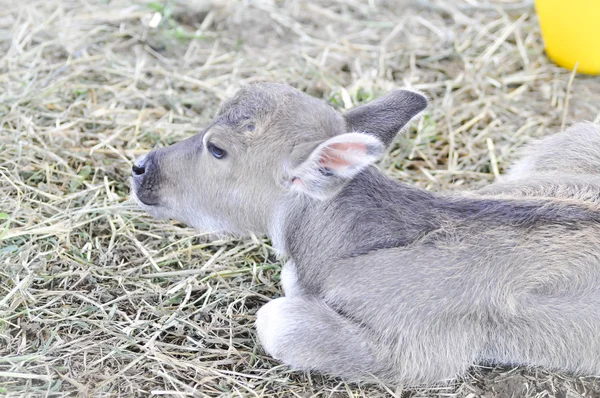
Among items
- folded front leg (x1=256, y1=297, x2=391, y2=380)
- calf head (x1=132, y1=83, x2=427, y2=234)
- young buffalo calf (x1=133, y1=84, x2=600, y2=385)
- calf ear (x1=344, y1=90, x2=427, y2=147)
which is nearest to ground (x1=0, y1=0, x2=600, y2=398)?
folded front leg (x1=256, y1=297, x2=391, y2=380)

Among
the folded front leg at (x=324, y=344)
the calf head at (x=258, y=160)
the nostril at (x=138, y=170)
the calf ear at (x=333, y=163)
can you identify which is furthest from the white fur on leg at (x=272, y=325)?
the nostril at (x=138, y=170)

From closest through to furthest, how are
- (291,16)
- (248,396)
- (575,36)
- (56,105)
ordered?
1. (248,396)
2. (56,105)
3. (575,36)
4. (291,16)

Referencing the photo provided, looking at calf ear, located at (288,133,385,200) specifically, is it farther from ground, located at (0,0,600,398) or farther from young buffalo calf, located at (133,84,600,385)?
ground, located at (0,0,600,398)

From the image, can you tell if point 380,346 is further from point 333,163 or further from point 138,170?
point 138,170

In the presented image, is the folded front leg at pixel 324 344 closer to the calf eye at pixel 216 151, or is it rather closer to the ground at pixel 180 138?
the ground at pixel 180 138

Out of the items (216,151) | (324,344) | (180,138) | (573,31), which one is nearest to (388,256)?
(324,344)

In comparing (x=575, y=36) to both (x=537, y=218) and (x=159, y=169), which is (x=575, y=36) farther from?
(x=159, y=169)

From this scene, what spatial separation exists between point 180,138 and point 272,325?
106 inches

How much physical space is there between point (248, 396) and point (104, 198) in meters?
2.35

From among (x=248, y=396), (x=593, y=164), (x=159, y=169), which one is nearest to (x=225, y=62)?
(x=159, y=169)

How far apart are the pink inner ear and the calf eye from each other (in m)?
0.78

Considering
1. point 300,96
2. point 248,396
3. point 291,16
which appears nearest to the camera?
point 248,396

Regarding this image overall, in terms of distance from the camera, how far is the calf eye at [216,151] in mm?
5500

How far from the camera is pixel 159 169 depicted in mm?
5820
